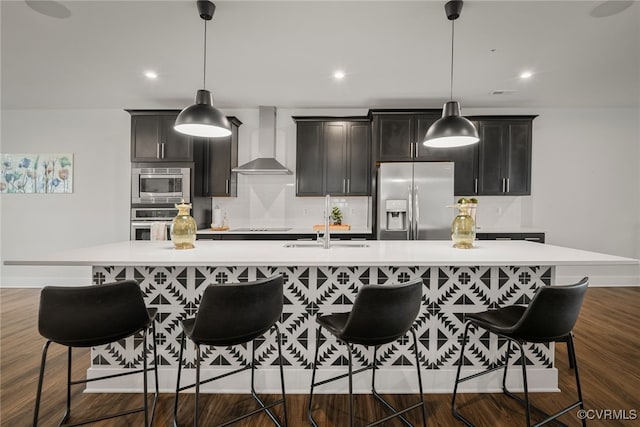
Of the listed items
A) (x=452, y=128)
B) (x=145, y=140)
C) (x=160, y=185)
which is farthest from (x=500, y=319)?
(x=145, y=140)

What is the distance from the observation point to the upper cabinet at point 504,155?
4.36 meters

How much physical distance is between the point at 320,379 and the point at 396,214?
249 cm

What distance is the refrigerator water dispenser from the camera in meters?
4.09

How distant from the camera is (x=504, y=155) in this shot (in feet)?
14.4

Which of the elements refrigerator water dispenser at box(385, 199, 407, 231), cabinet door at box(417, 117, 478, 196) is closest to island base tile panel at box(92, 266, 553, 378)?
refrigerator water dispenser at box(385, 199, 407, 231)

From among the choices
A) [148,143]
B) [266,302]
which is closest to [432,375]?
[266,302]

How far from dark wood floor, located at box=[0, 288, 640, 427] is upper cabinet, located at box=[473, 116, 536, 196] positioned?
2085 mm

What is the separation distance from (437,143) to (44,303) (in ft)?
8.51

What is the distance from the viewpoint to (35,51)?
3045 mm

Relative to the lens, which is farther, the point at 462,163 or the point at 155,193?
the point at 462,163

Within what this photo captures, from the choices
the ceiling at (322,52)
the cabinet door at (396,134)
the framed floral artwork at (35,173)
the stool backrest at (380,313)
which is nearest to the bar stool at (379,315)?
the stool backrest at (380,313)

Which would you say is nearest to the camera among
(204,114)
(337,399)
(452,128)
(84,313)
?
(84,313)

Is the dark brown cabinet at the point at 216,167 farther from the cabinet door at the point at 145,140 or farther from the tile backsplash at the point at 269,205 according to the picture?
the cabinet door at the point at 145,140

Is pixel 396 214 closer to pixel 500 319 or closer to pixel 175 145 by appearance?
pixel 500 319
